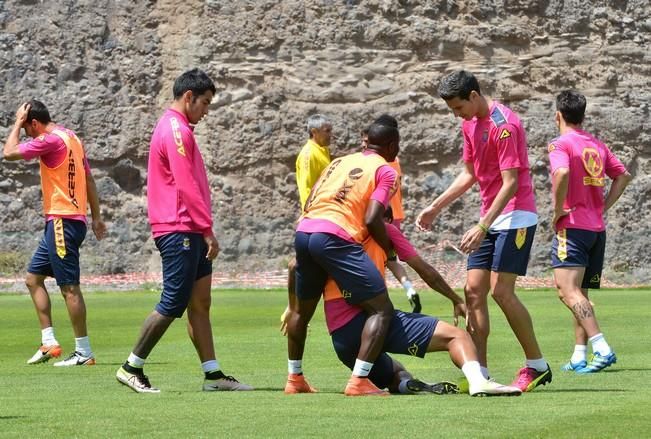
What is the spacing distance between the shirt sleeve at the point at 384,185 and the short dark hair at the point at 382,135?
29 cm

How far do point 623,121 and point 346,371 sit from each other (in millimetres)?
20837

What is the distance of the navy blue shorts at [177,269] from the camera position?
31.2ft

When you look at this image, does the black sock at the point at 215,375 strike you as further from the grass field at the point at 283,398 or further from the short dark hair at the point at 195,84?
the short dark hair at the point at 195,84

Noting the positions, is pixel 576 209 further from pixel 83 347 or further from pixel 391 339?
pixel 83 347

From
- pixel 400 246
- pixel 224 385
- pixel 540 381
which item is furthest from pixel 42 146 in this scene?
pixel 540 381

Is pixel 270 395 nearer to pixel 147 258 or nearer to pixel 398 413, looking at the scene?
pixel 398 413

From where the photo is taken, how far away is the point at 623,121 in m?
30.2

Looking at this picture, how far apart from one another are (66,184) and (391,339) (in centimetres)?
493

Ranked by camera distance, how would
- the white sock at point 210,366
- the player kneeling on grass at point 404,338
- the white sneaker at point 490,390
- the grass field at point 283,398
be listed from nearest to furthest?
the grass field at point 283,398 → the white sneaker at point 490,390 → the player kneeling on grass at point 404,338 → the white sock at point 210,366

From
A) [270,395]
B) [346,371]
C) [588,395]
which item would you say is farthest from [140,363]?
[588,395]

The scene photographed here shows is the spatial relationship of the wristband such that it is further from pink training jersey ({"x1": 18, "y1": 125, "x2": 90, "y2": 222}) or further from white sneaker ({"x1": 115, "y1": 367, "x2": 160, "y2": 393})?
pink training jersey ({"x1": 18, "y1": 125, "x2": 90, "y2": 222})

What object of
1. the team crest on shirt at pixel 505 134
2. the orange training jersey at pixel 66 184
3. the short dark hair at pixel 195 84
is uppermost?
the short dark hair at pixel 195 84

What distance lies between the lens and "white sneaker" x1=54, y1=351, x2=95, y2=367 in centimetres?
1177

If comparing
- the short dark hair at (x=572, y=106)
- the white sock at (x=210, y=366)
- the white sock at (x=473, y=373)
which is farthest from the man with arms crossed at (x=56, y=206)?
the white sock at (x=473, y=373)
